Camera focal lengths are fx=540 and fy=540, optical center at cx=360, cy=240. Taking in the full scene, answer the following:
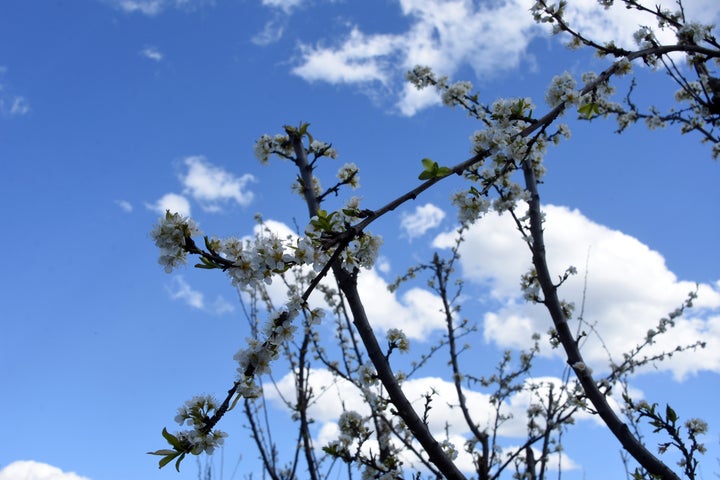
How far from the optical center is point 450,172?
1501mm

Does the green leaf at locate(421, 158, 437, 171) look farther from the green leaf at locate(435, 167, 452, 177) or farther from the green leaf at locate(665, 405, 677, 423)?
the green leaf at locate(665, 405, 677, 423)

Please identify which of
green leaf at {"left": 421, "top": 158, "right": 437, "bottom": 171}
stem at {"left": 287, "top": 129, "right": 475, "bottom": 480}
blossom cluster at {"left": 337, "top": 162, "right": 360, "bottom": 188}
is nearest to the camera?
green leaf at {"left": 421, "top": 158, "right": 437, "bottom": 171}

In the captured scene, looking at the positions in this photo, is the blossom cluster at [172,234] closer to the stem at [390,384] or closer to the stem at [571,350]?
the stem at [390,384]

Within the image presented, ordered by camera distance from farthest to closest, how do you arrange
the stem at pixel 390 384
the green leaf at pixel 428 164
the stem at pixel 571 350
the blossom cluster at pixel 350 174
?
the blossom cluster at pixel 350 174 < the stem at pixel 571 350 < the stem at pixel 390 384 < the green leaf at pixel 428 164

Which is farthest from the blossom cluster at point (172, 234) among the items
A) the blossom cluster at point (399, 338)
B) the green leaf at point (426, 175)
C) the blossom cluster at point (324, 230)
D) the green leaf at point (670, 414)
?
the green leaf at point (670, 414)

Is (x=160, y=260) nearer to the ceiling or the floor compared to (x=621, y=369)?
nearer to the floor

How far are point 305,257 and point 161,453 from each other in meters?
0.67

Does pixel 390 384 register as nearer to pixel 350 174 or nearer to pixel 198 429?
pixel 198 429

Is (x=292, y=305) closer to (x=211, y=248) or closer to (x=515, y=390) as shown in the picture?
(x=211, y=248)

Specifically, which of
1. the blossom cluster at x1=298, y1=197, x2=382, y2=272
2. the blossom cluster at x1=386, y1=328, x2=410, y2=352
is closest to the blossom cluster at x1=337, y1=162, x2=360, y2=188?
the blossom cluster at x1=386, y1=328, x2=410, y2=352

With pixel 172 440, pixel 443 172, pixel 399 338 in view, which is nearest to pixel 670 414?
pixel 399 338

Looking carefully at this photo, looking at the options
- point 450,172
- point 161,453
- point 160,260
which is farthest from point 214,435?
point 450,172

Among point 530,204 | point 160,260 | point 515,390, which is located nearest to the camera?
point 160,260

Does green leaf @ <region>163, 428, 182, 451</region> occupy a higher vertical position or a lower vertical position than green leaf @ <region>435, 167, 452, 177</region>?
lower
